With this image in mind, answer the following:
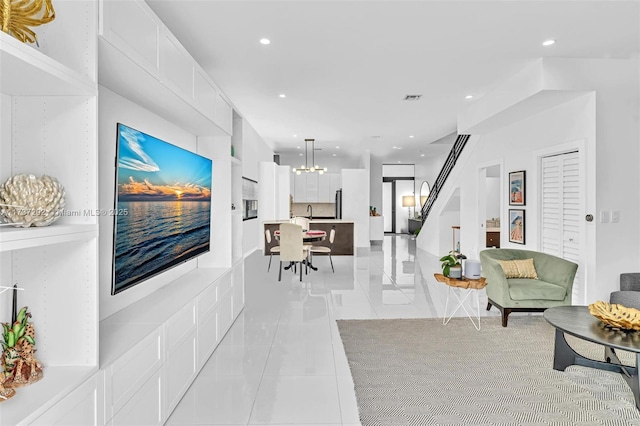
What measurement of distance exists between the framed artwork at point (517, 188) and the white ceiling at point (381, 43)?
1.35 m

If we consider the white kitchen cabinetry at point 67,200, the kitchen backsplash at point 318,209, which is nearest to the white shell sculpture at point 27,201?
the white kitchen cabinetry at point 67,200

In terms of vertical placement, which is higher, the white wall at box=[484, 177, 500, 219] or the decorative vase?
the white wall at box=[484, 177, 500, 219]

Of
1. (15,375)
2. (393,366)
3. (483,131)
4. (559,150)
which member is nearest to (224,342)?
(393,366)

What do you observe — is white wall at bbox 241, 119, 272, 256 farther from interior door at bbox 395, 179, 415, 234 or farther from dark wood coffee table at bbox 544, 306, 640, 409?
interior door at bbox 395, 179, 415, 234

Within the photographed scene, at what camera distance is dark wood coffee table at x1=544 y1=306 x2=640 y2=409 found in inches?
92.9

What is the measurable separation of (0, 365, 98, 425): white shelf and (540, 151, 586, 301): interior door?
502 centimetres

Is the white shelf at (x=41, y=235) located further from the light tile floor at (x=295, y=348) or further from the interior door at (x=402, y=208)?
the interior door at (x=402, y=208)

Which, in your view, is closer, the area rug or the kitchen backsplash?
the area rug

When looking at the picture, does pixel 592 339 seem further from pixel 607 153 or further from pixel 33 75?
pixel 33 75

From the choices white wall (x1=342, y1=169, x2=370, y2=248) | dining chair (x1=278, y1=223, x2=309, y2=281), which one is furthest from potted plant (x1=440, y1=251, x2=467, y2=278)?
white wall (x1=342, y1=169, x2=370, y2=248)

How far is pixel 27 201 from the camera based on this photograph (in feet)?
4.47

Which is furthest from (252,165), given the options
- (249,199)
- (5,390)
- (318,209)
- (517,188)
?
(5,390)

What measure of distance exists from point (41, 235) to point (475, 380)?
2.83 m

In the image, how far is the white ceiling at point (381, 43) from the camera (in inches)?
121
